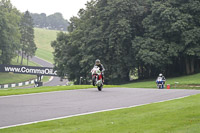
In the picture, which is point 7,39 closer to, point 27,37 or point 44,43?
point 27,37

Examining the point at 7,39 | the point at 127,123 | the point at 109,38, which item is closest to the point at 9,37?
the point at 7,39

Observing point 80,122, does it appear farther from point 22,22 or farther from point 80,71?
point 22,22

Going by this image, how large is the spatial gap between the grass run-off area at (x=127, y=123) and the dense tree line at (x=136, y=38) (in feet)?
116

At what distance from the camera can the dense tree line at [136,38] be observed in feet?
154

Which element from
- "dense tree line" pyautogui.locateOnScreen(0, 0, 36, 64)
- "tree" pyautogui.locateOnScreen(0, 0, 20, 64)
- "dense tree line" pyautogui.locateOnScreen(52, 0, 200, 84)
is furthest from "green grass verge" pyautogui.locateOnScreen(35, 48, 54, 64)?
"dense tree line" pyautogui.locateOnScreen(52, 0, 200, 84)

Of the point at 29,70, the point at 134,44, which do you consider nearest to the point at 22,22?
the point at 29,70

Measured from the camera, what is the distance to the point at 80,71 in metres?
54.5

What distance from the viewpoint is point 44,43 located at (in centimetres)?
15938

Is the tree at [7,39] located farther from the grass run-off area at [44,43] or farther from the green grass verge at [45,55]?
the grass run-off area at [44,43]

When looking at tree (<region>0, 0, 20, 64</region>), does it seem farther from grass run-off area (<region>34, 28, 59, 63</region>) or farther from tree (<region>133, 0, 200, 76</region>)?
grass run-off area (<region>34, 28, 59, 63</region>)

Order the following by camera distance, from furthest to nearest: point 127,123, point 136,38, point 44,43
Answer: point 44,43
point 136,38
point 127,123

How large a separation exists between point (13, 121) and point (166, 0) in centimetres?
4203

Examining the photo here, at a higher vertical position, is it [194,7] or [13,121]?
[194,7]

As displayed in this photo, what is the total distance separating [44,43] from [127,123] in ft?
498
